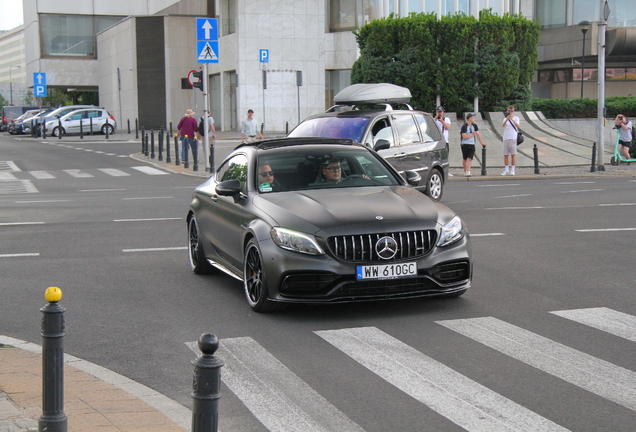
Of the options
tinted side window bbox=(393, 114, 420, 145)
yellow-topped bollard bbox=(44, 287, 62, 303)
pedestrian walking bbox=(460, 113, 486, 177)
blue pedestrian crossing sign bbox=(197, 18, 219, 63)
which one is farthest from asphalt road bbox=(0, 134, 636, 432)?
blue pedestrian crossing sign bbox=(197, 18, 219, 63)

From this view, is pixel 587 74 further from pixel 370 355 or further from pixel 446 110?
pixel 370 355

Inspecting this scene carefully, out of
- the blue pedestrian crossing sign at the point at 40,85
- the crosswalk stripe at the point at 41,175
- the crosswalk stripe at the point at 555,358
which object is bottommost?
the crosswalk stripe at the point at 41,175

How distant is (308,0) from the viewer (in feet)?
164

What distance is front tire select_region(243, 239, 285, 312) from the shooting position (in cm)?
781

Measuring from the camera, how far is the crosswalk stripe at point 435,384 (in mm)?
4984

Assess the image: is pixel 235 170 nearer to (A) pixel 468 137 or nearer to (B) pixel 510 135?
(A) pixel 468 137

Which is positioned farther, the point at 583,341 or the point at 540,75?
the point at 540,75

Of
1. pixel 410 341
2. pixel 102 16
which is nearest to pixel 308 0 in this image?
pixel 102 16

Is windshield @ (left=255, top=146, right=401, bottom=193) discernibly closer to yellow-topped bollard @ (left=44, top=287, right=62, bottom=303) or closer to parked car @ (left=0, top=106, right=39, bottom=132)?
yellow-topped bollard @ (left=44, top=287, right=62, bottom=303)

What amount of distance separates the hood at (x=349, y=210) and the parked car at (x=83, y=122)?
1816 inches

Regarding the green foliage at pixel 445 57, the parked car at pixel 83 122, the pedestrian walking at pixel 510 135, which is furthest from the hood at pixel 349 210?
the parked car at pixel 83 122

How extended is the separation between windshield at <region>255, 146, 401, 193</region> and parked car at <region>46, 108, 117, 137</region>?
45.3 meters

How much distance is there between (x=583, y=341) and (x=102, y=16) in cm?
7623

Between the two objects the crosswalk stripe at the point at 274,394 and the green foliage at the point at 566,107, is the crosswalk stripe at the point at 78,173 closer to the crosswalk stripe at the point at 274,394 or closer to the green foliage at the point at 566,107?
the green foliage at the point at 566,107
